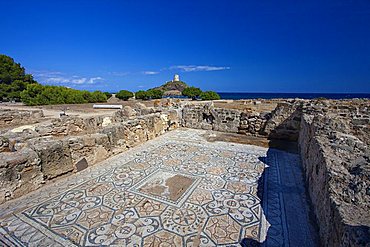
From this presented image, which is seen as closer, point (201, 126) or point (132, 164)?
point (132, 164)

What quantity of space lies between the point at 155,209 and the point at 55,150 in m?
2.52

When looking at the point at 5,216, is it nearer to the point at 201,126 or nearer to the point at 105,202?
→ the point at 105,202

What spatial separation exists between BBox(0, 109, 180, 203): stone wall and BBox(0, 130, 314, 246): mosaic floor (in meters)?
0.25

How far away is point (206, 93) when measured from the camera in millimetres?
Answer: 30516

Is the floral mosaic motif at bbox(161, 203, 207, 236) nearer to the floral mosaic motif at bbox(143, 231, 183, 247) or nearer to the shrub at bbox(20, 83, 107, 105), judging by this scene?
the floral mosaic motif at bbox(143, 231, 183, 247)

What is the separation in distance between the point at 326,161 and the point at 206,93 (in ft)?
94.9

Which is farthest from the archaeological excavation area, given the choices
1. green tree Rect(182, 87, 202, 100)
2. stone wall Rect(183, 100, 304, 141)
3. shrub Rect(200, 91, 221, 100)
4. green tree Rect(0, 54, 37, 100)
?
green tree Rect(0, 54, 37, 100)

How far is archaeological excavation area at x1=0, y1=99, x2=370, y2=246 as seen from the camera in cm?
219

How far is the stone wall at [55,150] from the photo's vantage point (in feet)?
10.3

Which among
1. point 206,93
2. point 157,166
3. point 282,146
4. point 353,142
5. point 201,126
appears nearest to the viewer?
point 353,142

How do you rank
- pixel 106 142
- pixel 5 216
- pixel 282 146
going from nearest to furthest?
1. pixel 5 216
2. pixel 106 142
3. pixel 282 146

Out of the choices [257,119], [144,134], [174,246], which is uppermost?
[257,119]

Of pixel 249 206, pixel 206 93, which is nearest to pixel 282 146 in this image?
pixel 249 206

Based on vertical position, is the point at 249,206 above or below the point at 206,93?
below
